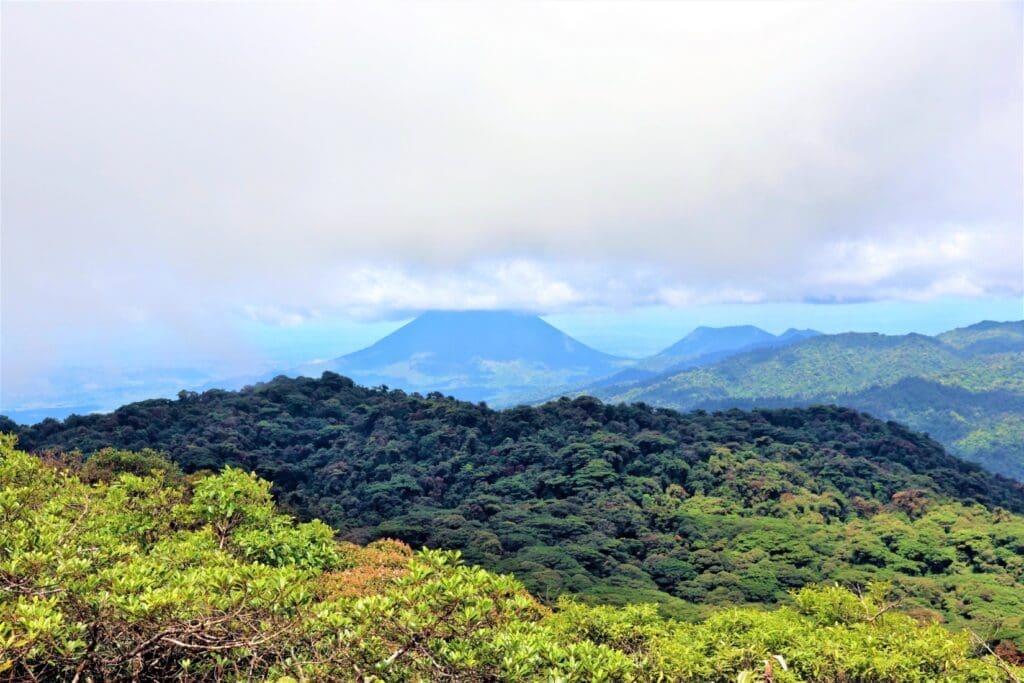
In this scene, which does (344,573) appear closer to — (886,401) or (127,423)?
(127,423)

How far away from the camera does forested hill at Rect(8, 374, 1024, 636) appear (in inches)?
826

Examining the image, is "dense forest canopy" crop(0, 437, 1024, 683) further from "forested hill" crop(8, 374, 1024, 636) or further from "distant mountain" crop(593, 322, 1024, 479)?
"distant mountain" crop(593, 322, 1024, 479)

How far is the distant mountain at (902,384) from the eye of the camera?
289 ft

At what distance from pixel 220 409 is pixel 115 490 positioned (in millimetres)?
30975

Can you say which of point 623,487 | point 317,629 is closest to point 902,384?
point 623,487

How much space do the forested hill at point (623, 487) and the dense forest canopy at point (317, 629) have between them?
10.00 meters

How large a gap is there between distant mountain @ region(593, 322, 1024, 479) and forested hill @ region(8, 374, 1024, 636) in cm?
5620

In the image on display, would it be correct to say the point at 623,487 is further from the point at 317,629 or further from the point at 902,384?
the point at 902,384

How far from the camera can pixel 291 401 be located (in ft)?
134

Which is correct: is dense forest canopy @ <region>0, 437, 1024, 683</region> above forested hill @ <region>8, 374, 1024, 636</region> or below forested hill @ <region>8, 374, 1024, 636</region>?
above

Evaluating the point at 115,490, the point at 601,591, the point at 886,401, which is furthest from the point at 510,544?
the point at 886,401

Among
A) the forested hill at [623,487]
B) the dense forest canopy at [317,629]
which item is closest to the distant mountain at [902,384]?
the forested hill at [623,487]

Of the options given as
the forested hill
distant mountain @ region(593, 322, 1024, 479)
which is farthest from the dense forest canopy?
distant mountain @ region(593, 322, 1024, 479)

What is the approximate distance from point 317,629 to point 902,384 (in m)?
121
